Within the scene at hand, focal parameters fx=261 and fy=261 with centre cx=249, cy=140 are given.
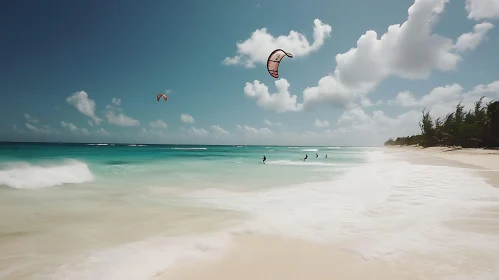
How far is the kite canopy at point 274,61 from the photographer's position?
12788mm

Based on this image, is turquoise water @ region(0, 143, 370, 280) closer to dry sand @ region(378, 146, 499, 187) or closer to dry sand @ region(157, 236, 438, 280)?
dry sand @ region(157, 236, 438, 280)

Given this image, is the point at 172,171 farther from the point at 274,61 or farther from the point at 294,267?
the point at 294,267

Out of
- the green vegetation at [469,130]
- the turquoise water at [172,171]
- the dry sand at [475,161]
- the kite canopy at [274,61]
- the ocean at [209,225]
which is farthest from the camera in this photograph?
the green vegetation at [469,130]

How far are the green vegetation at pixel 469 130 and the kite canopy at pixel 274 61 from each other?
155ft

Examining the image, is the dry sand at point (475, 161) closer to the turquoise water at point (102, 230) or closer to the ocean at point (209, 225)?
the ocean at point (209, 225)

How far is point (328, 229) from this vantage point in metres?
6.33

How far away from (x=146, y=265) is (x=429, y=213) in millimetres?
7511

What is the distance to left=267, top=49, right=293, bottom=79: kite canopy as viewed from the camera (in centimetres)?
1279

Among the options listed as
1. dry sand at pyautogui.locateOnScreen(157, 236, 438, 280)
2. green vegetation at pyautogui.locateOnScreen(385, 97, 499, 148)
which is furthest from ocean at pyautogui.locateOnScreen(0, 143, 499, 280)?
green vegetation at pyautogui.locateOnScreen(385, 97, 499, 148)

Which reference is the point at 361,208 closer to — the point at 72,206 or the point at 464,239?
the point at 464,239

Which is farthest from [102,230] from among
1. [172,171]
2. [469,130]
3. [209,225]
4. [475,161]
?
[469,130]

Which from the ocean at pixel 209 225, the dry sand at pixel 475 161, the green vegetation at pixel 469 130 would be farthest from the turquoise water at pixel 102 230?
the green vegetation at pixel 469 130

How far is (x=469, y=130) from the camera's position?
5091cm

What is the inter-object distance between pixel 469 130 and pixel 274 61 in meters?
56.3
